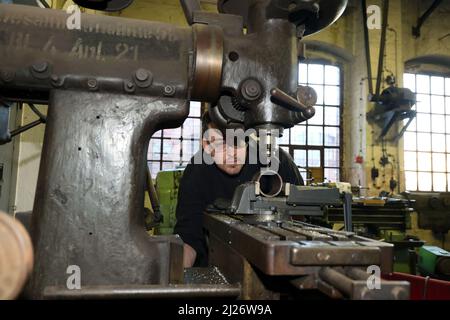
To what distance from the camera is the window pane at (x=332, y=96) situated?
6.20 meters

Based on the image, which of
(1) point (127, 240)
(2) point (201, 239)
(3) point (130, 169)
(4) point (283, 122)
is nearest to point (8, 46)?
(3) point (130, 169)

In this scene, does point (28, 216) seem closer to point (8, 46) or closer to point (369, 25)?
point (8, 46)

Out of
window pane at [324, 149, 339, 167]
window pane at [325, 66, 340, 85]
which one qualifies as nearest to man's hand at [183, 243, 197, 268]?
window pane at [324, 149, 339, 167]

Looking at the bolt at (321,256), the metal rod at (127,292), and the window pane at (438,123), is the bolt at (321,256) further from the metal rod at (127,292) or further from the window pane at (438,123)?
the window pane at (438,123)

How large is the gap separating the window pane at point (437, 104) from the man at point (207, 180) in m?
5.64

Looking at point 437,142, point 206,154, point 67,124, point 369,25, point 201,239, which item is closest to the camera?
point 67,124

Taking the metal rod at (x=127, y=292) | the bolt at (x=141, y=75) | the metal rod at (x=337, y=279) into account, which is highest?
the bolt at (x=141, y=75)

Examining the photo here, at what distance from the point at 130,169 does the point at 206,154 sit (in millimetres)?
1174

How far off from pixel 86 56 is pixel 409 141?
653cm

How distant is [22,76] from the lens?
75cm

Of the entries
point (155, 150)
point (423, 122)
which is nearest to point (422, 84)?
point (423, 122)

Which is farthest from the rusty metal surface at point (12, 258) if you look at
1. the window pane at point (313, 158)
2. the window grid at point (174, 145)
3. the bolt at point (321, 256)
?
the window pane at point (313, 158)

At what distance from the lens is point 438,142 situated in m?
6.39
